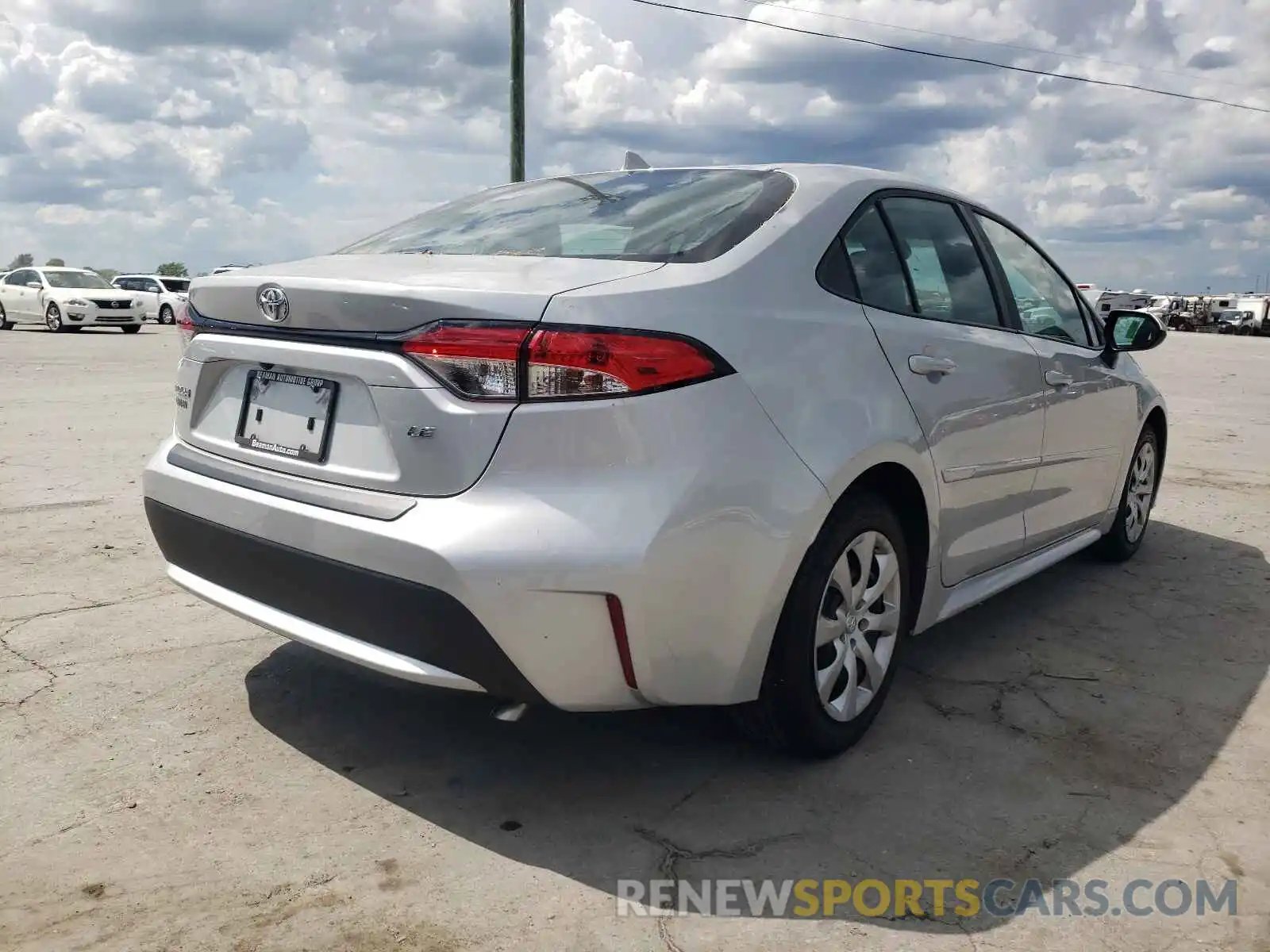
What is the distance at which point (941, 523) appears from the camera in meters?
3.32

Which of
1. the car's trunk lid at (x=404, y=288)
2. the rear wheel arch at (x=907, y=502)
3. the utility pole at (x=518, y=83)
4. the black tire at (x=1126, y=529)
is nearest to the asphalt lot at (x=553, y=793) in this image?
the rear wheel arch at (x=907, y=502)

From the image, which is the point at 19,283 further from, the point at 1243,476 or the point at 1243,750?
the point at 1243,750

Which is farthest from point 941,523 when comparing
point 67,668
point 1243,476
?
point 1243,476

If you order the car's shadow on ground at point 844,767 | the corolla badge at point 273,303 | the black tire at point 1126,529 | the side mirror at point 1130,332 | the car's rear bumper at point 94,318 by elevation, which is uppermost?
the corolla badge at point 273,303

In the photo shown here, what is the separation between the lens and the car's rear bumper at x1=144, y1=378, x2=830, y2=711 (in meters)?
2.30

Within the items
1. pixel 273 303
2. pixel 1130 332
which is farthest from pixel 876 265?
pixel 1130 332

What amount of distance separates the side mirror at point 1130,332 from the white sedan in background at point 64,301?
2454 centimetres

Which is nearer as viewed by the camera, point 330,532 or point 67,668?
point 330,532

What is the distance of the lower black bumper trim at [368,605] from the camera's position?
7.70 ft

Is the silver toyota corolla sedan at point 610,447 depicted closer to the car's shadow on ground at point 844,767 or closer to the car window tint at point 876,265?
the car window tint at point 876,265

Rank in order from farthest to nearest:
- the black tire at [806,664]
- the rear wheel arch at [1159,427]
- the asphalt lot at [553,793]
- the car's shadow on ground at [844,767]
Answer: the rear wheel arch at [1159,427] → the black tire at [806,664] → the car's shadow on ground at [844,767] → the asphalt lot at [553,793]

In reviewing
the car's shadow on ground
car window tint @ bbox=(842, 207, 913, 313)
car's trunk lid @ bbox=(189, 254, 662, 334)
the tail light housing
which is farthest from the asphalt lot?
car window tint @ bbox=(842, 207, 913, 313)

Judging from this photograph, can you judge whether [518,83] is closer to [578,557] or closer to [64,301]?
[578,557]

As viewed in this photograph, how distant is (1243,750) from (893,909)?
154 cm
